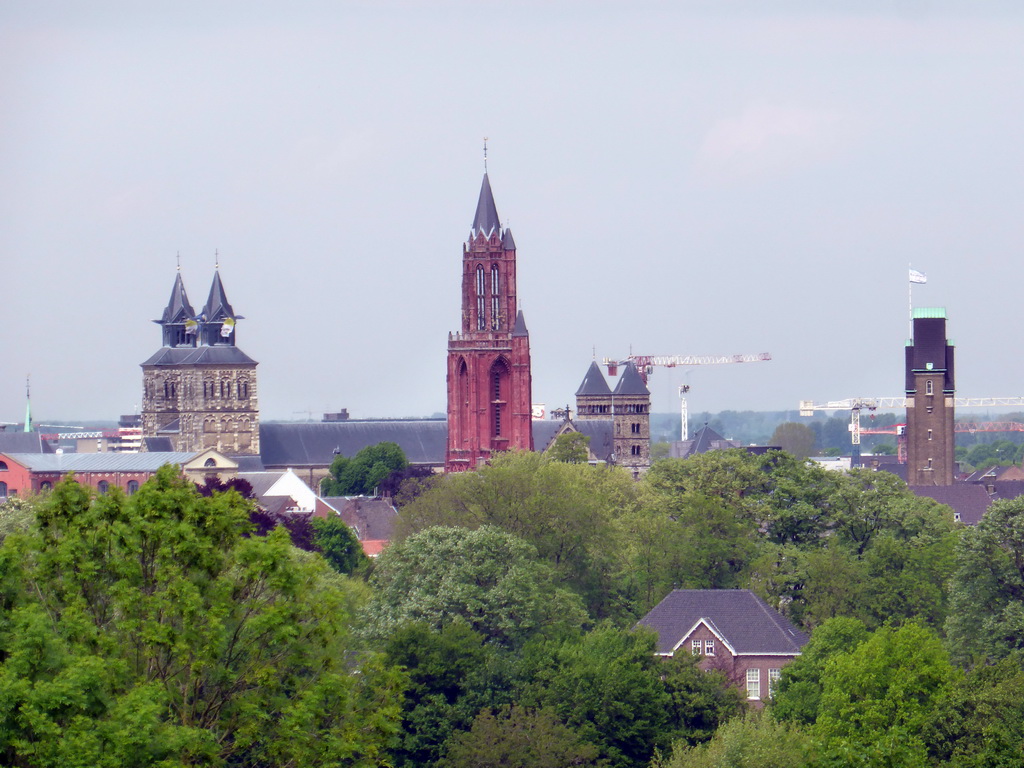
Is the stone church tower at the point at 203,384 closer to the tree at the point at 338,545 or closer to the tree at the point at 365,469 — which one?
the tree at the point at 365,469

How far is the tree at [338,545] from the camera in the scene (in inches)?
3678

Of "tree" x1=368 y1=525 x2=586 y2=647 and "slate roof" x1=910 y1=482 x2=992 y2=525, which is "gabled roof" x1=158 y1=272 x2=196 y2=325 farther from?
"tree" x1=368 y1=525 x2=586 y2=647

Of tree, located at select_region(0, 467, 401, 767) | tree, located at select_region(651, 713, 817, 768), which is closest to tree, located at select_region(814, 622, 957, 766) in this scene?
tree, located at select_region(651, 713, 817, 768)

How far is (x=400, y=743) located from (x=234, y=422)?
12731 cm

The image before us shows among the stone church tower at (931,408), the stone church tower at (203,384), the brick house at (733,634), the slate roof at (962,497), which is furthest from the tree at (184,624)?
the stone church tower at (203,384)

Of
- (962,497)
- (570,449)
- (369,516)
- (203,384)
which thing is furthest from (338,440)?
(962,497)

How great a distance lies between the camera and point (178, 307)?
18075 cm

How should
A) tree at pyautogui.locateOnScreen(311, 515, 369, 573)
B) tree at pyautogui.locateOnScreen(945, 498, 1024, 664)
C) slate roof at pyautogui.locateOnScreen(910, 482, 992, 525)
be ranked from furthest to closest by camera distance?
slate roof at pyautogui.locateOnScreen(910, 482, 992, 525) < tree at pyautogui.locateOnScreen(311, 515, 369, 573) < tree at pyautogui.locateOnScreen(945, 498, 1024, 664)

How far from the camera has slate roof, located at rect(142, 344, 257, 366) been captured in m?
179

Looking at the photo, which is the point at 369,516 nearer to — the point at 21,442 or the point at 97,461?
the point at 97,461

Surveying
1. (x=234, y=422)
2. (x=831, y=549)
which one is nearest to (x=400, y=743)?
(x=831, y=549)

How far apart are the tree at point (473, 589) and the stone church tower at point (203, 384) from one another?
368ft

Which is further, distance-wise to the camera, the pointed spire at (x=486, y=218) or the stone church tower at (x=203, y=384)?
the stone church tower at (x=203, y=384)

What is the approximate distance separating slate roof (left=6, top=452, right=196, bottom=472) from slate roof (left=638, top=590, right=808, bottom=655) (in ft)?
309
